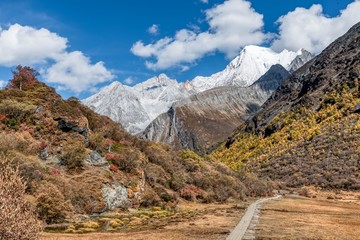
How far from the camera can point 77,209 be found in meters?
47.8

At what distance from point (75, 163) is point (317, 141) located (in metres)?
113

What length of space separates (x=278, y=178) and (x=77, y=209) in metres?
102

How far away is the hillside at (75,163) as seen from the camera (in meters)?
46.6

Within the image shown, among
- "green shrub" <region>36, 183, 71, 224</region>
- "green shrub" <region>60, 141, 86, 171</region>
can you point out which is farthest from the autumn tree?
"green shrub" <region>60, 141, 86, 171</region>

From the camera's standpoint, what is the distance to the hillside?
153 ft

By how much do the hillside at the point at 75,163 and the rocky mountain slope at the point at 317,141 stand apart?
54.2 metres

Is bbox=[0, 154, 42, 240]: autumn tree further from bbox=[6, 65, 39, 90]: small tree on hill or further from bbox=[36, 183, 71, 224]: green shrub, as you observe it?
bbox=[6, 65, 39, 90]: small tree on hill

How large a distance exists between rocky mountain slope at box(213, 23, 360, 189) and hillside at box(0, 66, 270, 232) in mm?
54165

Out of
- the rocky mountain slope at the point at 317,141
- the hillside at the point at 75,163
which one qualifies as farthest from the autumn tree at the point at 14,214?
the rocky mountain slope at the point at 317,141

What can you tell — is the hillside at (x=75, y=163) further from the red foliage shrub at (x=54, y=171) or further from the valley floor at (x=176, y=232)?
the valley floor at (x=176, y=232)

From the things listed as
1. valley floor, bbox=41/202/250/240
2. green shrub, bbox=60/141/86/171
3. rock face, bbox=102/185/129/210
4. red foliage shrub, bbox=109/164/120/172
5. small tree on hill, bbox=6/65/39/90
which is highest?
small tree on hill, bbox=6/65/39/90

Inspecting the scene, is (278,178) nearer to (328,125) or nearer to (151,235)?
(328,125)

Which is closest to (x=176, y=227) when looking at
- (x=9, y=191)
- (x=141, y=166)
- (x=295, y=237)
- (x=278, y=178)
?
(x=295, y=237)

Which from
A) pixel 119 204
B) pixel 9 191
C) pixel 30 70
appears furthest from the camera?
pixel 30 70
